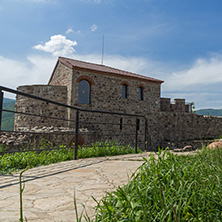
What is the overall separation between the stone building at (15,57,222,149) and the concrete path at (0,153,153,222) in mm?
8354

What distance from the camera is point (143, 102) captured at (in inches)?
650

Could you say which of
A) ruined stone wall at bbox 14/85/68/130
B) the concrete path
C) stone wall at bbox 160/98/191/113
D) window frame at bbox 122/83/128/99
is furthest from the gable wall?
the concrete path

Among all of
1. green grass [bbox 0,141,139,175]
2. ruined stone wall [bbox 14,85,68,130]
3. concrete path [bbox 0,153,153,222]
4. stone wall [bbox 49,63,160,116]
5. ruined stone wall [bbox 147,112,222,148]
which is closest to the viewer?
concrete path [bbox 0,153,153,222]

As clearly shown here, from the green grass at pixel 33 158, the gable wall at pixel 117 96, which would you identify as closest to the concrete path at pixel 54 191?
the green grass at pixel 33 158

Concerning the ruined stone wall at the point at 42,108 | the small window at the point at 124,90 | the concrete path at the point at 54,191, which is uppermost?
the small window at the point at 124,90

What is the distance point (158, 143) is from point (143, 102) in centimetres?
370

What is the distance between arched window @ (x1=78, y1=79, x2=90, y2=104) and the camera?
13.6 m

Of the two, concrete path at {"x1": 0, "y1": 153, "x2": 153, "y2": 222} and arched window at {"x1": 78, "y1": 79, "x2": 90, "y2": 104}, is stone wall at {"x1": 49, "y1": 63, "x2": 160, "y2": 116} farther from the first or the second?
concrete path at {"x1": 0, "y1": 153, "x2": 153, "y2": 222}

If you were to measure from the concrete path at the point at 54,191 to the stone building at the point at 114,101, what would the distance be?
835 cm

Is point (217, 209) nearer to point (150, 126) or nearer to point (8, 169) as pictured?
point (8, 169)

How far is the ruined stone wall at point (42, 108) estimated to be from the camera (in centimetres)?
1299

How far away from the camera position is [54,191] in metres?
2.17

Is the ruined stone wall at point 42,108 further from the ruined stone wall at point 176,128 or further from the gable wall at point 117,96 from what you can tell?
the ruined stone wall at point 176,128

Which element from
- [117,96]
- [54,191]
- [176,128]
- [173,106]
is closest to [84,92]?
[117,96]
